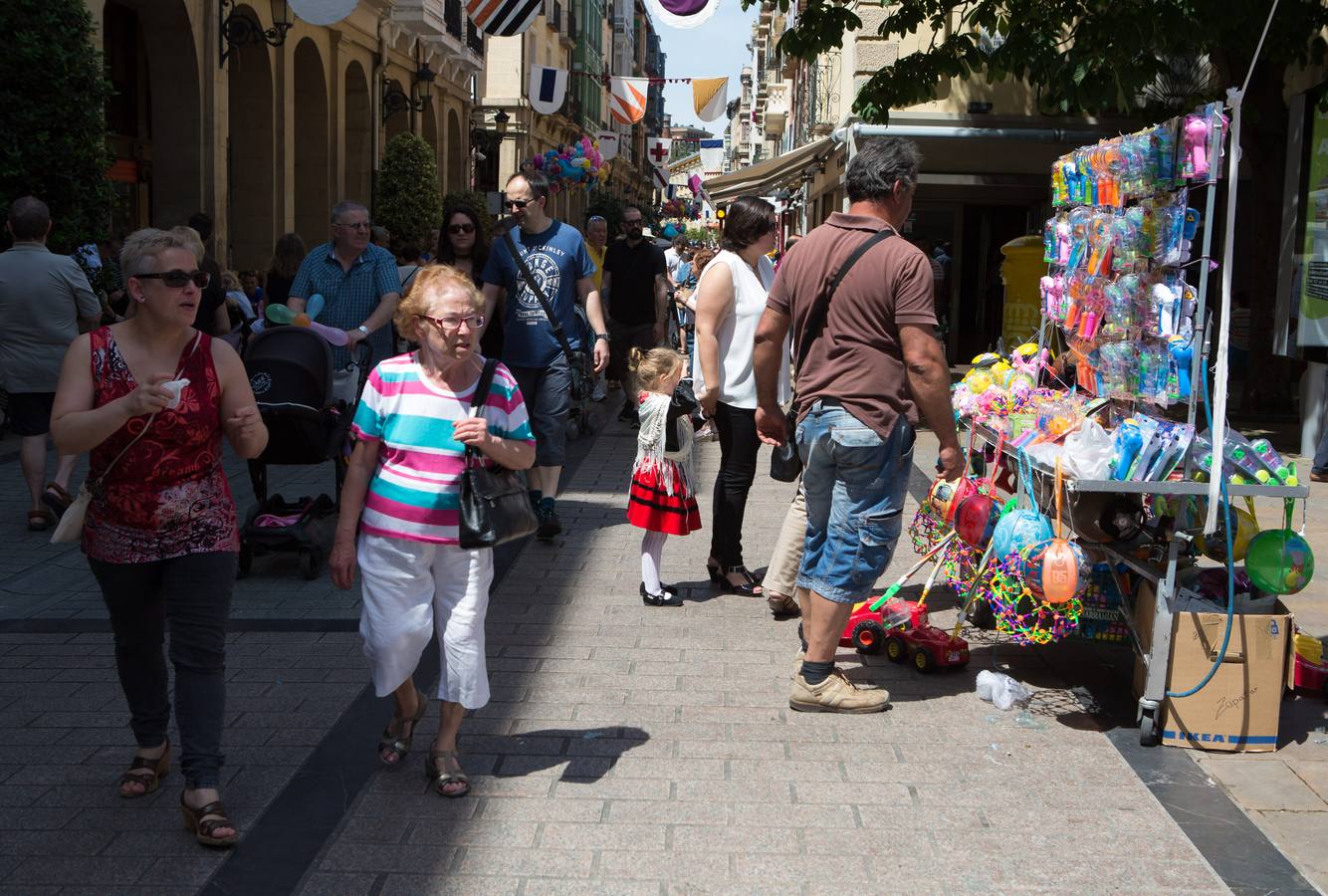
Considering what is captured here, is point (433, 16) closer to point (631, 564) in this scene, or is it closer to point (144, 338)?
point (631, 564)

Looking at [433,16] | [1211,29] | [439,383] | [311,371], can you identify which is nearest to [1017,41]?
[1211,29]

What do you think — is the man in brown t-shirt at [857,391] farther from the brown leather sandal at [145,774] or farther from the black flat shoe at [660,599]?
the brown leather sandal at [145,774]

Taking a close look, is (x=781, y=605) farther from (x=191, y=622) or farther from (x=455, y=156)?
(x=455, y=156)

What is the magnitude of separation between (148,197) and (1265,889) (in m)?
17.2

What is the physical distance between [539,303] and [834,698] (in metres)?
3.39

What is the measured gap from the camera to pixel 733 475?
665 centimetres

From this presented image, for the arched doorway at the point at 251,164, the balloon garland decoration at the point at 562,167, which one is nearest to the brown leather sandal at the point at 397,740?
the arched doorway at the point at 251,164

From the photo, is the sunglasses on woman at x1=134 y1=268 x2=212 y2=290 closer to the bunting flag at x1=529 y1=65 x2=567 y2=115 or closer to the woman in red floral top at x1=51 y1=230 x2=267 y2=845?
the woman in red floral top at x1=51 y1=230 x2=267 y2=845

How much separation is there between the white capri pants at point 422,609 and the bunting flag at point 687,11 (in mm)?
9250

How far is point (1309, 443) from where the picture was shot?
1234 cm

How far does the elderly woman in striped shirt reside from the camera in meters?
4.01

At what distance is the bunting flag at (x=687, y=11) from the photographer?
12.4 meters

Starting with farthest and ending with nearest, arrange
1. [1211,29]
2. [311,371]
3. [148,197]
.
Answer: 1. [148,197]
2. [1211,29]
3. [311,371]

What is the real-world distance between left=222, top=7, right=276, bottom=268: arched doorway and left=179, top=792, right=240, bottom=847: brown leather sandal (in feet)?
55.0
